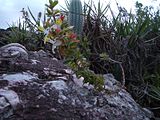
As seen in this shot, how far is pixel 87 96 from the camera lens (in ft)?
A: 9.82

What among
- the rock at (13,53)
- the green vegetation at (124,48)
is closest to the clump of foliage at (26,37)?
the green vegetation at (124,48)

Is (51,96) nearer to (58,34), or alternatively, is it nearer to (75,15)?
(58,34)

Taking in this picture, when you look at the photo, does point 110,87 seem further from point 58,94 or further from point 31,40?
point 31,40

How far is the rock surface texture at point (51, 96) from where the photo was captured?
2.60 m

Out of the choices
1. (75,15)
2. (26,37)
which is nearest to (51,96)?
(75,15)

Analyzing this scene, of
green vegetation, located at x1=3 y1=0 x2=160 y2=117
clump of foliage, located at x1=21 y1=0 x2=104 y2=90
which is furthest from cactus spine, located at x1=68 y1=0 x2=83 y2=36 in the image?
clump of foliage, located at x1=21 y1=0 x2=104 y2=90

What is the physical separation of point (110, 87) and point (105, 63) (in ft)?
3.14

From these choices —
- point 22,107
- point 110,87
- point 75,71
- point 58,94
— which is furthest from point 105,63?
point 22,107

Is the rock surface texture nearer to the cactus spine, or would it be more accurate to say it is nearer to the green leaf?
the green leaf

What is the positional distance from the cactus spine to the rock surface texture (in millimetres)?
821

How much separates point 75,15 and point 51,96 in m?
1.62

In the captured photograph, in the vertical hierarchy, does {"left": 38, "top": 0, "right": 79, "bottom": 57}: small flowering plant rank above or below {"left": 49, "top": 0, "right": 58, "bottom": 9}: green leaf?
below

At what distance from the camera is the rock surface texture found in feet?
8.52

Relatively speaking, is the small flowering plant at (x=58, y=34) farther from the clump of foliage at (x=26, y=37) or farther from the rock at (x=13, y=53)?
the clump of foliage at (x=26, y=37)
